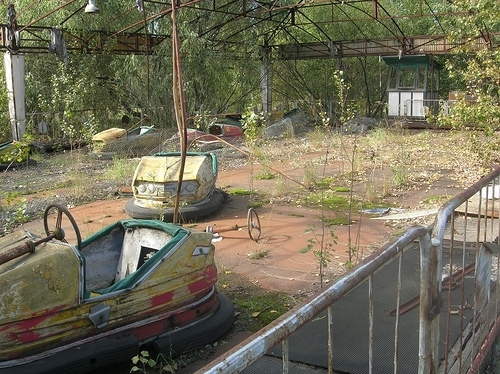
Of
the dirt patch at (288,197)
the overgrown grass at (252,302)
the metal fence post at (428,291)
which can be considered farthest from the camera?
the dirt patch at (288,197)

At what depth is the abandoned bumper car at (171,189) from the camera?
21.4ft

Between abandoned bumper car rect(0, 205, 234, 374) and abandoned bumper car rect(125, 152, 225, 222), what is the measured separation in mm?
2631

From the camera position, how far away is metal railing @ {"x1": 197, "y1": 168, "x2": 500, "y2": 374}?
48.4 inches

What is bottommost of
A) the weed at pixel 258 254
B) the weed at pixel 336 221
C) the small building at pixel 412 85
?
the weed at pixel 258 254

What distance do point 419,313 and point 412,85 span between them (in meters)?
19.7

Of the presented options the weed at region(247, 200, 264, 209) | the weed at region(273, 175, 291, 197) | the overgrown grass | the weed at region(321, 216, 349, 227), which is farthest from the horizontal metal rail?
the weed at region(273, 175, 291, 197)

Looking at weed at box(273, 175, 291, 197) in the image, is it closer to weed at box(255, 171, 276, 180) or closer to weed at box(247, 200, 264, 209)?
weed at box(247, 200, 264, 209)

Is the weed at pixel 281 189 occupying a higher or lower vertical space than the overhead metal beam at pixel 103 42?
lower

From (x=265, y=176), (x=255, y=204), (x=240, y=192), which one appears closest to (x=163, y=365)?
(x=255, y=204)

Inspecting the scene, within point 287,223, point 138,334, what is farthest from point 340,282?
point 287,223

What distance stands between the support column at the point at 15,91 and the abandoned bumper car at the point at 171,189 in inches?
364

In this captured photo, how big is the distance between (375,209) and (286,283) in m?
2.65

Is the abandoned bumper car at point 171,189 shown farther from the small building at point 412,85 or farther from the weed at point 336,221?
the small building at point 412,85

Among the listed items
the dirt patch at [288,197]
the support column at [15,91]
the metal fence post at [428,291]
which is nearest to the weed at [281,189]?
the dirt patch at [288,197]
